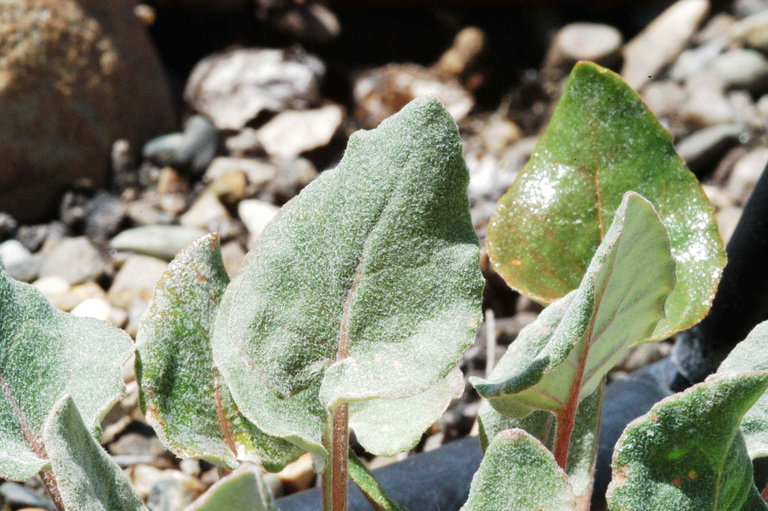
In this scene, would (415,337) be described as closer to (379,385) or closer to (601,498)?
(379,385)

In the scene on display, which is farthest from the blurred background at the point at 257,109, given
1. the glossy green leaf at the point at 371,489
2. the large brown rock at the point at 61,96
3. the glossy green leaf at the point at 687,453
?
the glossy green leaf at the point at 687,453

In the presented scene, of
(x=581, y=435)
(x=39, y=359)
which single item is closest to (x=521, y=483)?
(x=581, y=435)

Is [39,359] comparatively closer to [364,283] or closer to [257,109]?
[364,283]

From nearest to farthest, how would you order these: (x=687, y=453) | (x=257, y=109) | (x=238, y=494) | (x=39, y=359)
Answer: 1. (x=238, y=494)
2. (x=687, y=453)
3. (x=39, y=359)
4. (x=257, y=109)

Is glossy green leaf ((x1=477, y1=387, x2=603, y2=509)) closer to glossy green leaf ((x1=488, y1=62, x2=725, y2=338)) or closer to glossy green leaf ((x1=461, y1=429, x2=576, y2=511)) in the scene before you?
glossy green leaf ((x1=488, y1=62, x2=725, y2=338))

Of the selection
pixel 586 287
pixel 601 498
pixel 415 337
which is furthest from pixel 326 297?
pixel 601 498

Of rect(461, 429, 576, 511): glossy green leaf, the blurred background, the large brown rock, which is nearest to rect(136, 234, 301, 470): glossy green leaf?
rect(461, 429, 576, 511): glossy green leaf
